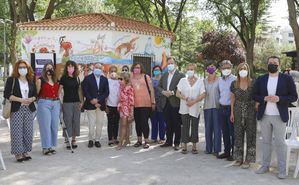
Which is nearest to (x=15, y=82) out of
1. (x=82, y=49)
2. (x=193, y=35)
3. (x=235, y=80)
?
(x=235, y=80)

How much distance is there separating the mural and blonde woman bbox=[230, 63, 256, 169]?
9462 mm

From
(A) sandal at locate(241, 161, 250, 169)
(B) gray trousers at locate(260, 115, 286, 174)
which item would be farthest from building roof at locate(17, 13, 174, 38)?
(B) gray trousers at locate(260, 115, 286, 174)

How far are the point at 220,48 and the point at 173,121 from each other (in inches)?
996

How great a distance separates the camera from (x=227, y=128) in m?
7.98

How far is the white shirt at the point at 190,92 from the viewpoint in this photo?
335 inches

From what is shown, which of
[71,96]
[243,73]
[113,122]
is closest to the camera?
[243,73]

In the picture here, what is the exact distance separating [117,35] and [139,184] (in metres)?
11.2

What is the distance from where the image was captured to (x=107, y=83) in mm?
9289

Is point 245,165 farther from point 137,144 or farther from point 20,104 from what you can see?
point 20,104

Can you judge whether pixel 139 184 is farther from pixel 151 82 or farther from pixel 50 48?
pixel 50 48

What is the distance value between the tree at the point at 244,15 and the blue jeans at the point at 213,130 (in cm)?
1166

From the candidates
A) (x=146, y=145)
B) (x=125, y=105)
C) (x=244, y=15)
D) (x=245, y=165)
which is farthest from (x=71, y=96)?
(x=244, y=15)

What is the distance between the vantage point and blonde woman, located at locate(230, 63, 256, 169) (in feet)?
23.9

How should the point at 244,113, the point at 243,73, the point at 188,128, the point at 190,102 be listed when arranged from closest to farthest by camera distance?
the point at 243,73 → the point at 244,113 → the point at 190,102 → the point at 188,128
